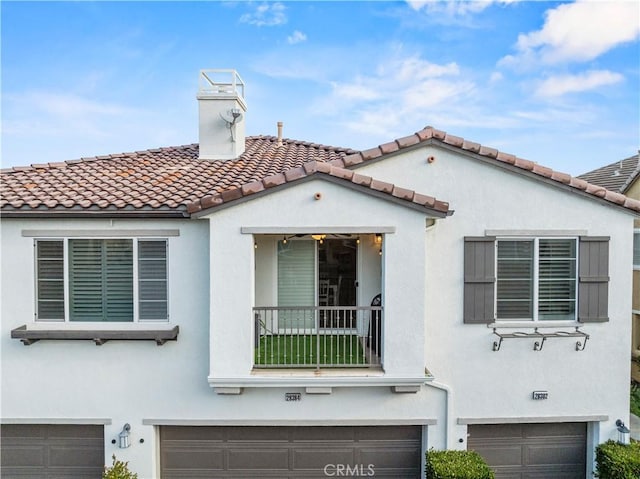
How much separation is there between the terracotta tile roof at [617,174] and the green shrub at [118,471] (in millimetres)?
15512

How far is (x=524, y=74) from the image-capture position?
13156mm

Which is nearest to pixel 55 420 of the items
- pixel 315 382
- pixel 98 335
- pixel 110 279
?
pixel 98 335

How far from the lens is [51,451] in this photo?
303 inches

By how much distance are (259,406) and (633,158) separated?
15.9m

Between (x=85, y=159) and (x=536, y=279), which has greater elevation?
(x=85, y=159)

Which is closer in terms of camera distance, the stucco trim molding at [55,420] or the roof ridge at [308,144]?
the stucco trim molding at [55,420]

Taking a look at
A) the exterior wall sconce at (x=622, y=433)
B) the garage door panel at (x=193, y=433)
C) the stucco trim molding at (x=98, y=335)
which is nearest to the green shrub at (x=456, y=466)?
the exterior wall sconce at (x=622, y=433)

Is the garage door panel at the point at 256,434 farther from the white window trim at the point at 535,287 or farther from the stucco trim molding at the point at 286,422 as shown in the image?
the white window trim at the point at 535,287

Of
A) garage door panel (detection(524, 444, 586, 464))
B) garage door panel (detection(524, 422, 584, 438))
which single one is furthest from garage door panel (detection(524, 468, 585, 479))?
garage door panel (detection(524, 422, 584, 438))

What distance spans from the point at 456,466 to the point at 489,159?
5932 millimetres

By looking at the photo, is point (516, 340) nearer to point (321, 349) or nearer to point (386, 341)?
point (386, 341)

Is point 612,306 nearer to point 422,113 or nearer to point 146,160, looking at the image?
point 422,113

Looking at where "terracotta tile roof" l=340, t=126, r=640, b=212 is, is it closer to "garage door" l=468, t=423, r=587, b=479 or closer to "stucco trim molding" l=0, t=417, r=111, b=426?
"garage door" l=468, t=423, r=587, b=479

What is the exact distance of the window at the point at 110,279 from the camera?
7.39 m
